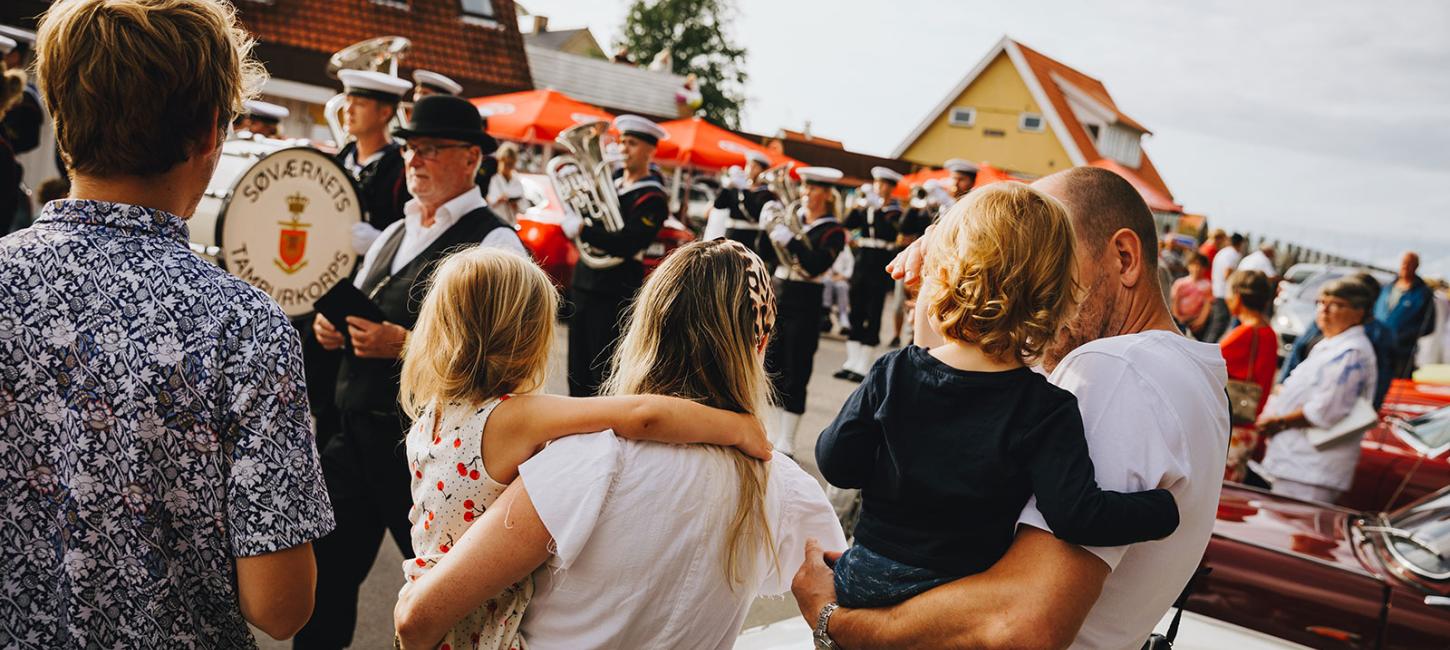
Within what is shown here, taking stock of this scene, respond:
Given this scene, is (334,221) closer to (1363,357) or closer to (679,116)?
(1363,357)

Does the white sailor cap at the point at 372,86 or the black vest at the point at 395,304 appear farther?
the white sailor cap at the point at 372,86

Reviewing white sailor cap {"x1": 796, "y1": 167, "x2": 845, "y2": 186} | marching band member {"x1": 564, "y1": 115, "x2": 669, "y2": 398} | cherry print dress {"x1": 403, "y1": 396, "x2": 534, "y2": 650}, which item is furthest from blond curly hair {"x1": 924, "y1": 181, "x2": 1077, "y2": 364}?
white sailor cap {"x1": 796, "y1": 167, "x2": 845, "y2": 186}

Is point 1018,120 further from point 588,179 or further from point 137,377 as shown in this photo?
point 137,377

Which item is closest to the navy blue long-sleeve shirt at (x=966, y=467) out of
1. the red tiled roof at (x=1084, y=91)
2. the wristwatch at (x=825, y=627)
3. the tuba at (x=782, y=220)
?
the wristwatch at (x=825, y=627)

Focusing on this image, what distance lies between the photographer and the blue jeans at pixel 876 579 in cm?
174

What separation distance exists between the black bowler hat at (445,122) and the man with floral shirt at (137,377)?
85.7 inches

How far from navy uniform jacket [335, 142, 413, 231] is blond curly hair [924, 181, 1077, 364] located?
3.53 m

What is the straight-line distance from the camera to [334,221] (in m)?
4.05

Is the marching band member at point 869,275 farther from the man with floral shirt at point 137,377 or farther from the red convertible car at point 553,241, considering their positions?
the man with floral shirt at point 137,377

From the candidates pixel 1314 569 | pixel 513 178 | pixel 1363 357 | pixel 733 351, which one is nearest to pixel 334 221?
pixel 733 351

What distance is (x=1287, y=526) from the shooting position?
12.7ft

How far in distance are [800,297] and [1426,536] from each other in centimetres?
515

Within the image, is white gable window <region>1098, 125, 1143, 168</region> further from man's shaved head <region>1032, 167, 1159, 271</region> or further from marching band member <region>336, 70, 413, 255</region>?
man's shaved head <region>1032, 167, 1159, 271</region>

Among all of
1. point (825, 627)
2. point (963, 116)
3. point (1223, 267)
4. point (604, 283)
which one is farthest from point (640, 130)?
point (963, 116)
